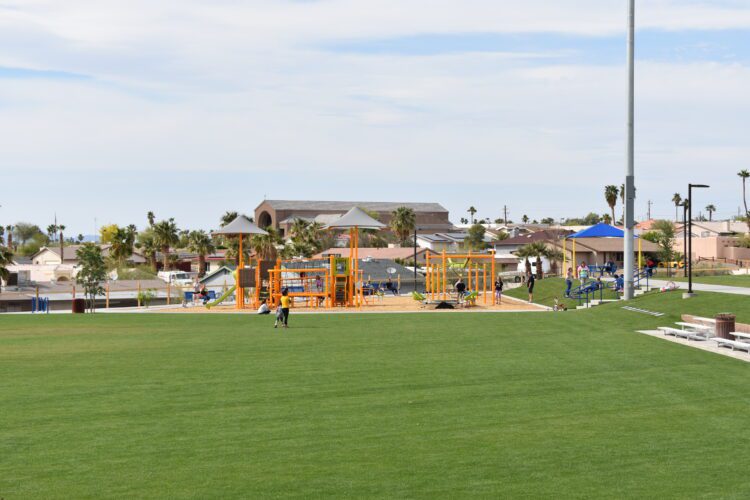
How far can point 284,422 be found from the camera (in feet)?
48.5

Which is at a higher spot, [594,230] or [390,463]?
[594,230]

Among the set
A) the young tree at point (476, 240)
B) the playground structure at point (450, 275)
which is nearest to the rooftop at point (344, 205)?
the young tree at point (476, 240)

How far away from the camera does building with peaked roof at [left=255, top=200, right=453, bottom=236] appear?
17462 centimetres

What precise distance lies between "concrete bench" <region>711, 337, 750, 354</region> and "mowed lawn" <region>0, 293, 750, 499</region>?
101 cm

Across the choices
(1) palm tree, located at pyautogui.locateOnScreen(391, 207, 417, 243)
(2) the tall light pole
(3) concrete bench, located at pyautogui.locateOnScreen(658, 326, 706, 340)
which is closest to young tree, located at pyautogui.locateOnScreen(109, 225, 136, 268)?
(1) palm tree, located at pyautogui.locateOnScreen(391, 207, 417, 243)

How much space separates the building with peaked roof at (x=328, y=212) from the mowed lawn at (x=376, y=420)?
143 metres

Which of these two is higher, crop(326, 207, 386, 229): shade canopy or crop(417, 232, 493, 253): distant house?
crop(326, 207, 386, 229): shade canopy

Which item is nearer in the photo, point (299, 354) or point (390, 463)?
point (390, 463)

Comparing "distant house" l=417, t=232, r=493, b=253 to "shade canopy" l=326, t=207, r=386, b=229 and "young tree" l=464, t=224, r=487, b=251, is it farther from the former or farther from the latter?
"shade canopy" l=326, t=207, r=386, b=229

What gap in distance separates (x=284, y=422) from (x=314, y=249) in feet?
292

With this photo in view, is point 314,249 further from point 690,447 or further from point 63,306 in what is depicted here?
point 690,447

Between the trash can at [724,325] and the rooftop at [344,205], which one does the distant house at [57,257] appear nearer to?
the rooftop at [344,205]

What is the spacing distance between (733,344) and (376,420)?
12.5 meters

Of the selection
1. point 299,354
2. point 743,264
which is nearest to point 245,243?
point 743,264
